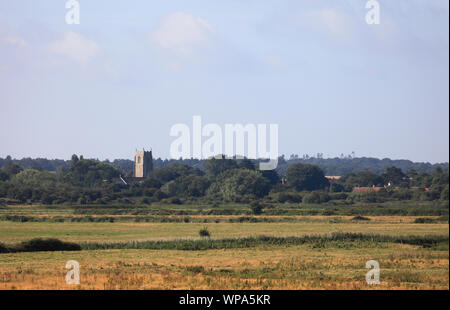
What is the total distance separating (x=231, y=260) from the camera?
2071 inches

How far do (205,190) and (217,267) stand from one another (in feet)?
454

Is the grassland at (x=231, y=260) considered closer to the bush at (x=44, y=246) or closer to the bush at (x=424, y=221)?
the bush at (x=424, y=221)

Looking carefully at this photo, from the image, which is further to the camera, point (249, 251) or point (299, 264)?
point (249, 251)

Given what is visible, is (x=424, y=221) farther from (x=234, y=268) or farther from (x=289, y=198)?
(x=289, y=198)

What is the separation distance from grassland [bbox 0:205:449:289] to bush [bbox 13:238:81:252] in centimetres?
143

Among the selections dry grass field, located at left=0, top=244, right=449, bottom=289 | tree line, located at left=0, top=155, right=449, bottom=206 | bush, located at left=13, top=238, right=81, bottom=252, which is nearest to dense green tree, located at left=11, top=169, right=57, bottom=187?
tree line, located at left=0, top=155, right=449, bottom=206

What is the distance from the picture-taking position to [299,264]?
4862cm

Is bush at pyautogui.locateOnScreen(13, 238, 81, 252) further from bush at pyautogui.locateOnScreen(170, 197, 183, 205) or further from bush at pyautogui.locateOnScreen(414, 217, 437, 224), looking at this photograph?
bush at pyautogui.locateOnScreen(170, 197, 183, 205)

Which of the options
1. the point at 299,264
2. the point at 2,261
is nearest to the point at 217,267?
the point at 299,264

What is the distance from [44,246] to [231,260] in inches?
717

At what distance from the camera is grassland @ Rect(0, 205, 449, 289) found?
1572 inches
